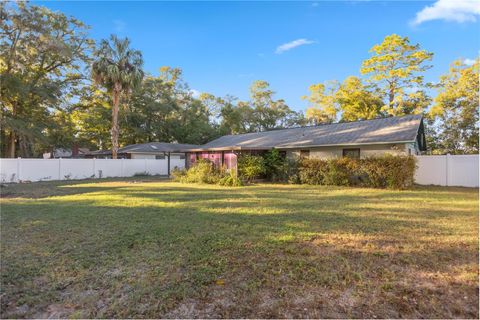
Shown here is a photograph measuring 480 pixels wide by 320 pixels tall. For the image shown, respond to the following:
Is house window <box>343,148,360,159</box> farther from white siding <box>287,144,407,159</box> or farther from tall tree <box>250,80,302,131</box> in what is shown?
tall tree <box>250,80,302,131</box>

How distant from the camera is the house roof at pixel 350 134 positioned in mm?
13969

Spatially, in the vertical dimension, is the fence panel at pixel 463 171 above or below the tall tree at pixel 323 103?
below

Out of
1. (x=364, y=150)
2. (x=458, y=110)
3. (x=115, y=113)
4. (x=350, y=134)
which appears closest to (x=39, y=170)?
(x=115, y=113)

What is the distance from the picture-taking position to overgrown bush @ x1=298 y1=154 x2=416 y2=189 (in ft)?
38.0

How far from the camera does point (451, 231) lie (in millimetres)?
5035

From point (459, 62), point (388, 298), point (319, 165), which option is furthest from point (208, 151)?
point (459, 62)

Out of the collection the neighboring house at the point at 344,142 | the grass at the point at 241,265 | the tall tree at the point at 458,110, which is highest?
the tall tree at the point at 458,110

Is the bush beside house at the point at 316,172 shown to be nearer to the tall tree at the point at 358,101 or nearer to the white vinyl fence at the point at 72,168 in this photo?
the white vinyl fence at the point at 72,168

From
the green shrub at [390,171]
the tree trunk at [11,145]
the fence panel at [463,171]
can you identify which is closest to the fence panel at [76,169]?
the tree trunk at [11,145]

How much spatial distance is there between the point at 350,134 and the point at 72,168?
60.3ft

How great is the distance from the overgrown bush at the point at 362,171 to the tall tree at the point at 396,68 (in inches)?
571

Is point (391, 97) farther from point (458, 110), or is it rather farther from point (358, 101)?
point (458, 110)

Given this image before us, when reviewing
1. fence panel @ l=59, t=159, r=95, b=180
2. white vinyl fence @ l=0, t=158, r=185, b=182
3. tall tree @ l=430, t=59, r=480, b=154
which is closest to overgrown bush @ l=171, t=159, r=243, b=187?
white vinyl fence @ l=0, t=158, r=185, b=182

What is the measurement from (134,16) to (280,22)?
18.6 feet
